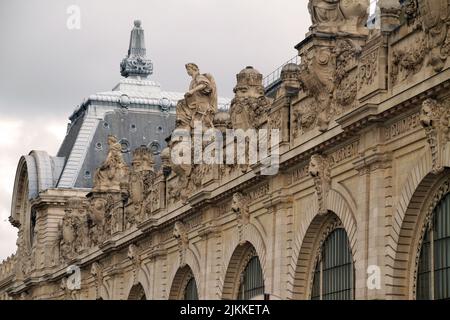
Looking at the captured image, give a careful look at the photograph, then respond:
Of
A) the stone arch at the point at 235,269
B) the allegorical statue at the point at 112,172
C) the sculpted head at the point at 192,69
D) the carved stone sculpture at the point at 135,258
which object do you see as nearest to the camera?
the stone arch at the point at 235,269

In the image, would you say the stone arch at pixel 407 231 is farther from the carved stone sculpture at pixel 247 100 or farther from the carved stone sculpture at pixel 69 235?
the carved stone sculpture at pixel 69 235

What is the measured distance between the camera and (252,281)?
6091 cm

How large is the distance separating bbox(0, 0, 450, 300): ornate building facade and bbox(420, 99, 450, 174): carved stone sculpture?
0.13 feet

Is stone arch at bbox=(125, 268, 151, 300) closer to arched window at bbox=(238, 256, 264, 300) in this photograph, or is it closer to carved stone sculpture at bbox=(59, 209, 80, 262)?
arched window at bbox=(238, 256, 264, 300)

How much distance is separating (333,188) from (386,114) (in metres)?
5.33

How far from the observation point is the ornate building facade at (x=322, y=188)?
148 feet

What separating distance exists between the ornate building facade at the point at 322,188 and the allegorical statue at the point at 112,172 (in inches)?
278

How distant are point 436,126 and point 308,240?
453 inches

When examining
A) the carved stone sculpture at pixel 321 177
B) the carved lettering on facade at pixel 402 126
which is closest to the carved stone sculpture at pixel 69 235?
the carved stone sculpture at pixel 321 177

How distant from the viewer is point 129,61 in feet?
402

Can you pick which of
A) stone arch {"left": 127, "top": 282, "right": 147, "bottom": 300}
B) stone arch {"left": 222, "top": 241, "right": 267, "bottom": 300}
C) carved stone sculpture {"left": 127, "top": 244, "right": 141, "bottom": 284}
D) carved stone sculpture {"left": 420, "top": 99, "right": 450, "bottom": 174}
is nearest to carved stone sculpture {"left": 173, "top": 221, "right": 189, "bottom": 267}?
stone arch {"left": 222, "top": 241, "right": 267, "bottom": 300}

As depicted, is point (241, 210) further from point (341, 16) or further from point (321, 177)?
point (341, 16)
